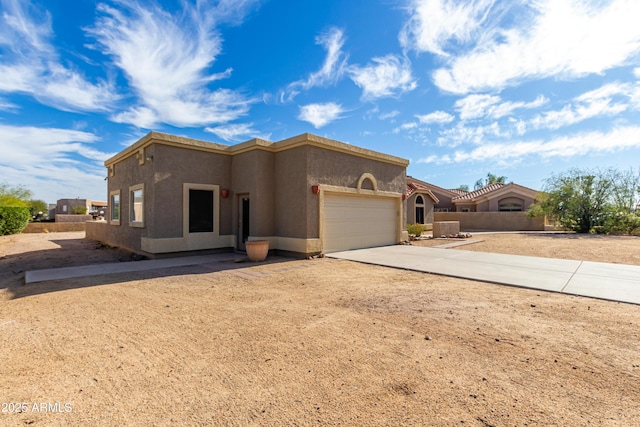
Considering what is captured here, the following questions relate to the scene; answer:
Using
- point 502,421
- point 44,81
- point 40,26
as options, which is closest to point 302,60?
point 40,26

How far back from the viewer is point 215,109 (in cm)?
1611

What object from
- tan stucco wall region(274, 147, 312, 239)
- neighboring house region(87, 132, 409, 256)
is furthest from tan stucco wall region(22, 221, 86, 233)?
tan stucco wall region(274, 147, 312, 239)

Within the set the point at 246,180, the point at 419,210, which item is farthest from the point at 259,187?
the point at 419,210

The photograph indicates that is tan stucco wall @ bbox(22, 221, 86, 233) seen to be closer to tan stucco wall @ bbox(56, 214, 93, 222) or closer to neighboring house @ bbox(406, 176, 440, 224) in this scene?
tan stucco wall @ bbox(56, 214, 93, 222)

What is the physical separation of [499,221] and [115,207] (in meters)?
29.7

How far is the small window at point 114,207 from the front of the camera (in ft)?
47.5

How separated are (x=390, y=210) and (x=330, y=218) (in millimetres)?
4293

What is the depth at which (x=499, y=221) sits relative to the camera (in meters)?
27.8

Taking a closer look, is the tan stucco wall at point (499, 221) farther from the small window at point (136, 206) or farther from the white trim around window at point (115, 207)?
the white trim around window at point (115, 207)

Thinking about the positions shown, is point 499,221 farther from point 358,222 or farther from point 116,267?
point 116,267

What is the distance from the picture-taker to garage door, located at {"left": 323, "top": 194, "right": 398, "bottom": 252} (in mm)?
11906

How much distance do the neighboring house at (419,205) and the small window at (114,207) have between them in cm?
→ 1886

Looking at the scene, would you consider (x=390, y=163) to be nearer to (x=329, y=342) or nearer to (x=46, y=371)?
(x=329, y=342)

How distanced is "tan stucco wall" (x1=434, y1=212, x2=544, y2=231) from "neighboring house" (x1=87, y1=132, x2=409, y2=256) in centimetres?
1938
